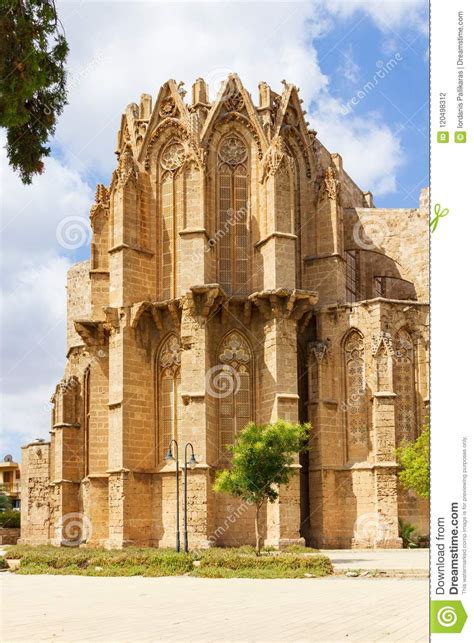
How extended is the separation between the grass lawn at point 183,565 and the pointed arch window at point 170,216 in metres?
12.1

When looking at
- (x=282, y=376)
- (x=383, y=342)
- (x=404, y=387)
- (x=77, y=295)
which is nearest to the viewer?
(x=282, y=376)

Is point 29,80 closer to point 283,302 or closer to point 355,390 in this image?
point 283,302

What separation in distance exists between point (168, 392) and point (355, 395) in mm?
6767

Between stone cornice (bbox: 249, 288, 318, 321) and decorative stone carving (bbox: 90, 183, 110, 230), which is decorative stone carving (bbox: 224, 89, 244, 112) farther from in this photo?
stone cornice (bbox: 249, 288, 318, 321)

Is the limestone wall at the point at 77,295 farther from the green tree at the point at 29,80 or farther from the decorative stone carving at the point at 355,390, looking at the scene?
the green tree at the point at 29,80

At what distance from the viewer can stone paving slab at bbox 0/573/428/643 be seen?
32.9ft

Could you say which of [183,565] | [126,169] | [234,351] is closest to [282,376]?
[234,351]

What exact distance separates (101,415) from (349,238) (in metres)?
12.8

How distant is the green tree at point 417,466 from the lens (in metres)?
30.5

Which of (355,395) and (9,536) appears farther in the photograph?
(9,536)

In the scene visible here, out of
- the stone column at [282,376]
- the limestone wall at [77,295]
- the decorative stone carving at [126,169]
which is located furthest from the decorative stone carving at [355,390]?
the limestone wall at [77,295]

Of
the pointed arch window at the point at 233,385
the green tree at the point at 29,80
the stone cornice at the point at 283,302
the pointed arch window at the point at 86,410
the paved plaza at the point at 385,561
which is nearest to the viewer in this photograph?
the green tree at the point at 29,80

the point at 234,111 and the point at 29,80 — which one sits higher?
the point at 234,111

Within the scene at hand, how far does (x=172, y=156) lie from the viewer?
1422 inches
